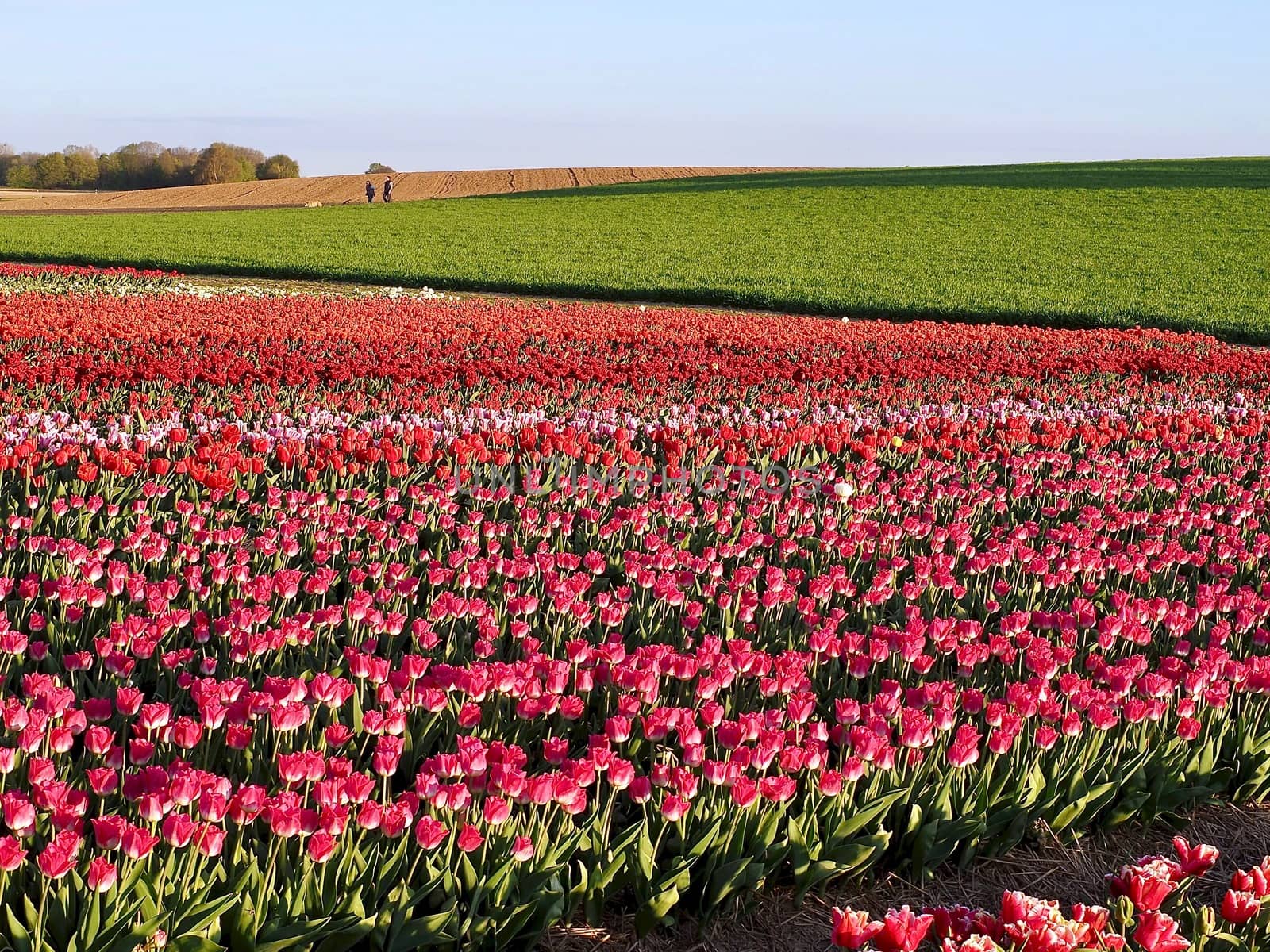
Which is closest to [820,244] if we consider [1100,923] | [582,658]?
[582,658]

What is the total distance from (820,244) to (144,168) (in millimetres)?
69820

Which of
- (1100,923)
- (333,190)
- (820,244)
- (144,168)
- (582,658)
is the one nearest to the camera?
(1100,923)

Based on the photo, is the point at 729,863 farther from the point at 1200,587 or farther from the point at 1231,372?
the point at 1231,372

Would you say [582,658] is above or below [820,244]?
below

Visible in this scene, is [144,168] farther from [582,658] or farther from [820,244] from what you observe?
[582,658]

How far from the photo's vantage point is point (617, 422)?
24.9 feet

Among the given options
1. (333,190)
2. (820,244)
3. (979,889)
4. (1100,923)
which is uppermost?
(333,190)

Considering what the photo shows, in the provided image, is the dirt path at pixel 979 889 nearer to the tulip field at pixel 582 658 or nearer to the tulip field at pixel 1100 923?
the tulip field at pixel 582 658

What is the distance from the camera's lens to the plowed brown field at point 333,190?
62.0 meters

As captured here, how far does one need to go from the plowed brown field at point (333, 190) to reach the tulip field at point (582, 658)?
2208 inches

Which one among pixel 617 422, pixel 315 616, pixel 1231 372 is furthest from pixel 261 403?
pixel 1231 372

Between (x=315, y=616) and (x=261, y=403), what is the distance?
4777 mm

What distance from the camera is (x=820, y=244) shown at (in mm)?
33719

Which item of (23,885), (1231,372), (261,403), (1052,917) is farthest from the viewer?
(1231,372)
